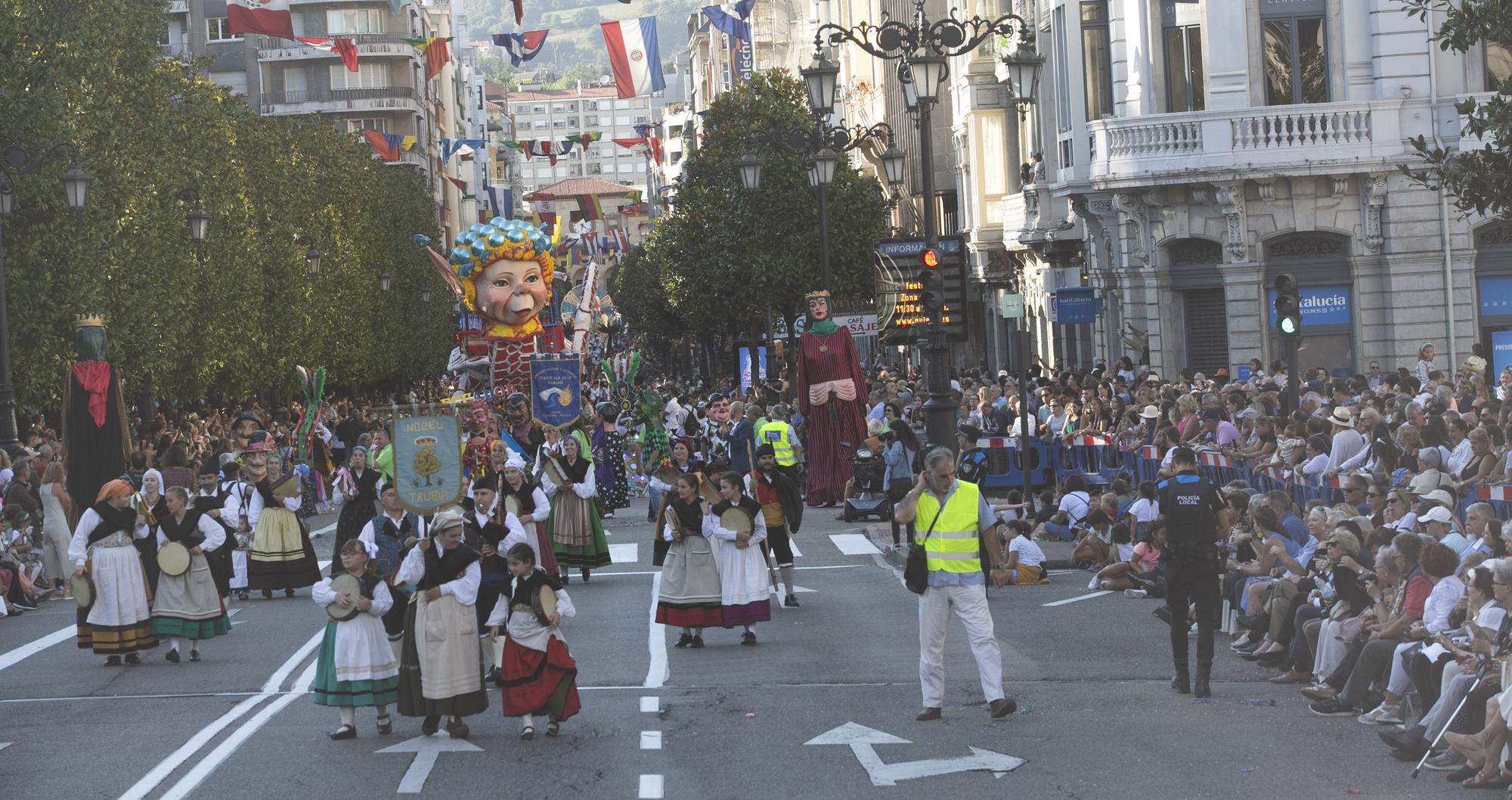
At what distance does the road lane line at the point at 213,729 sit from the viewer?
37.8 feet

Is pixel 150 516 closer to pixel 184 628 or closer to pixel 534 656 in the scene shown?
pixel 184 628

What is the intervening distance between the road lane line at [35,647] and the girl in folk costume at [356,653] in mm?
5241

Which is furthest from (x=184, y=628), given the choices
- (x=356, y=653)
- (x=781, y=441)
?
(x=781, y=441)

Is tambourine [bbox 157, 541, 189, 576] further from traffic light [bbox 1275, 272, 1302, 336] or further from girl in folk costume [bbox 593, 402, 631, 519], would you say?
girl in folk costume [bbox 593, 402, 631, 519]

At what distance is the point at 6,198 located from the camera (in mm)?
25203

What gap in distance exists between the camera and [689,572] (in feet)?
54.6

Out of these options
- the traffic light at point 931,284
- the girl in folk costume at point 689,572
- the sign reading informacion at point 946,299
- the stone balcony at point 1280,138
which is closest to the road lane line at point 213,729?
the girl in folk costume at point 689,572

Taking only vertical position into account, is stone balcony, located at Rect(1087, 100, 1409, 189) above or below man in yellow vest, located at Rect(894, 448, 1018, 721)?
above

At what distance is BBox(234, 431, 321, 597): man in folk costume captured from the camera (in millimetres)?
21250

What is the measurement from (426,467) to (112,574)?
387 centimetres

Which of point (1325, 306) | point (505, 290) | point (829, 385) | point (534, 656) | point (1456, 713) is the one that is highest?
point (505, 290)

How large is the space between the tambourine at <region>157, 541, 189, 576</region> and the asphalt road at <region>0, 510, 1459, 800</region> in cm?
79

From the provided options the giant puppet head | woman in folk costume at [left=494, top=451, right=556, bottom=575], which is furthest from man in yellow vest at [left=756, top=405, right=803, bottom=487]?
woman in folk costume at [left=494, top=451, right=556, bottom=575]

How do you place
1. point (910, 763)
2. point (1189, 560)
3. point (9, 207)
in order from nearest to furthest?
point (910, 763), point (1189, 560), point (9, 207)
